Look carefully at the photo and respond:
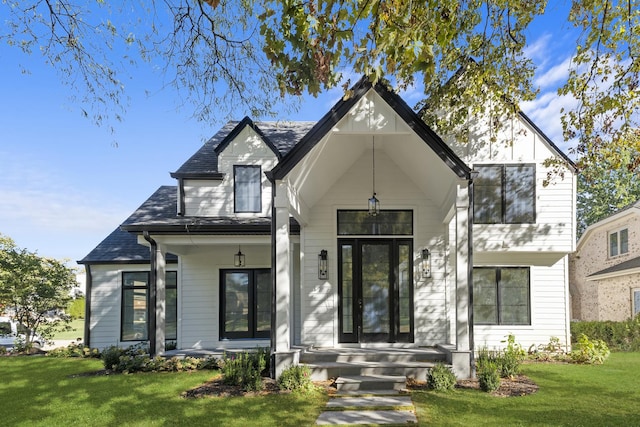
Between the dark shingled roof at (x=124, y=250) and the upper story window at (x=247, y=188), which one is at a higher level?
the upper story window at (x=247, y=188)

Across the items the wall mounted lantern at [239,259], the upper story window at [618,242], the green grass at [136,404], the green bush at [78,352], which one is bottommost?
the green bush at [78,352]

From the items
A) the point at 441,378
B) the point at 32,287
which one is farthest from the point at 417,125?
the point at 32,287

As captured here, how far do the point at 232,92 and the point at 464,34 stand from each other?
487 cm

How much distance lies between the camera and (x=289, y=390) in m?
8.25

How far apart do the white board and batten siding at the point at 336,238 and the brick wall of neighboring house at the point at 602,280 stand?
37.6 feet

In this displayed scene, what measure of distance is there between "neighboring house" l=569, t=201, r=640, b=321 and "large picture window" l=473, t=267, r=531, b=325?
7676mm

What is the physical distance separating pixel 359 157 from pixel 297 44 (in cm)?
673

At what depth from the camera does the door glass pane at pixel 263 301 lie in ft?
42.9

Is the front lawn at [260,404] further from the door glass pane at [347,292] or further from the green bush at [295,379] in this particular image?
the door glass pane at [347,292]

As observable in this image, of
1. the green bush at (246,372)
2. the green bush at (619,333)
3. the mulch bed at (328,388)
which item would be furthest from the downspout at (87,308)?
the green bush at (619,333)

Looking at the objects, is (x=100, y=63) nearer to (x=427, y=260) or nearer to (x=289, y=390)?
(x=289, y=390)

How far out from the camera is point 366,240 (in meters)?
11.0

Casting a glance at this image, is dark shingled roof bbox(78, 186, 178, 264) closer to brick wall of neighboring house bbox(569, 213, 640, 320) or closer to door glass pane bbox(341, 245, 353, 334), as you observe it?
door glass pane bbox(341, 245, 353, 334)

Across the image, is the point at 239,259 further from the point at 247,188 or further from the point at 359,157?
the point at 359,157
